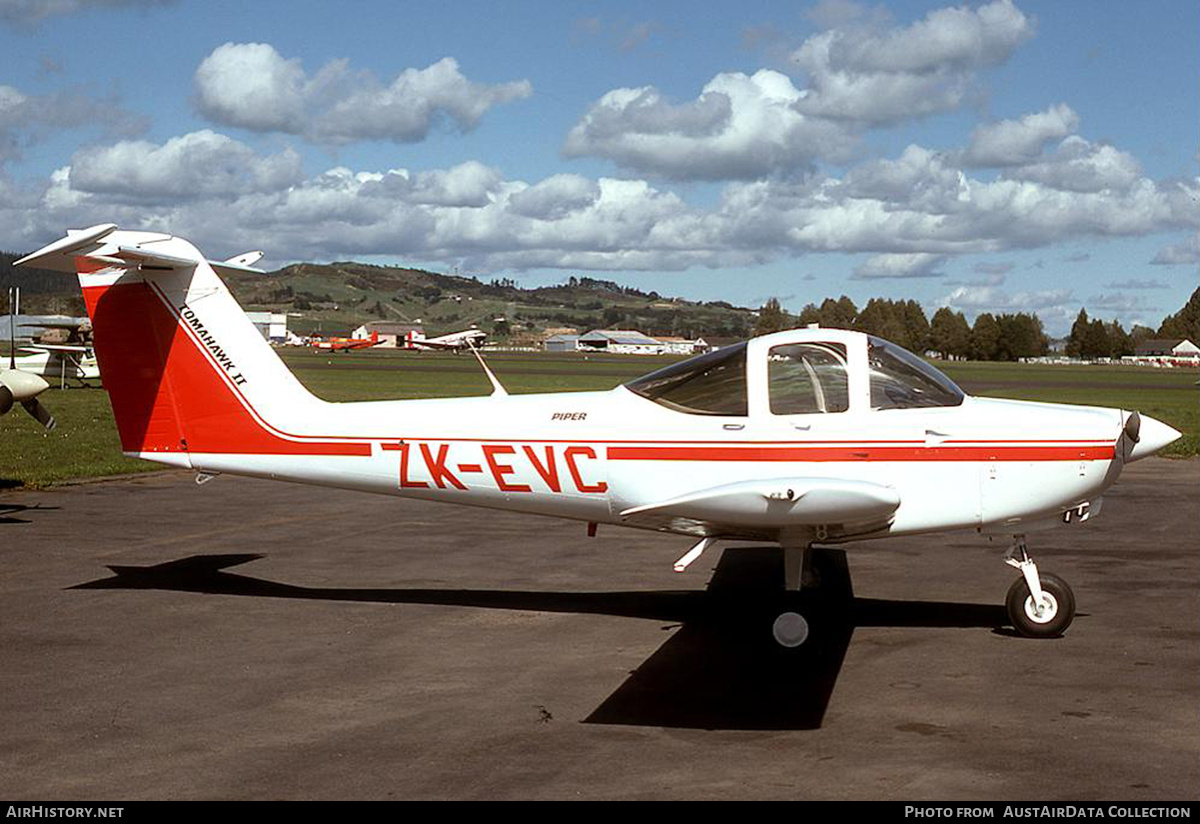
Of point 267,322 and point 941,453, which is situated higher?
point 267,322

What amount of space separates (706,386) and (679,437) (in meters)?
0.45

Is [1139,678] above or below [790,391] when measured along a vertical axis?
below

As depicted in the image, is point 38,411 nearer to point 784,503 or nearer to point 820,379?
point 820,379

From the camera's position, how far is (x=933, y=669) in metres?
8.38

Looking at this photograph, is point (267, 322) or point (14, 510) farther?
point (267, 322)

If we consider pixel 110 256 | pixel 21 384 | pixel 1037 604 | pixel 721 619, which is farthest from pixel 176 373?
pixel 21 384

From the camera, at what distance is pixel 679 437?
361 inches

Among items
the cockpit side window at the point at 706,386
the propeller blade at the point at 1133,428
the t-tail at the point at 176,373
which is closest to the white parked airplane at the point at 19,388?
the t-tail at the point at 176,373

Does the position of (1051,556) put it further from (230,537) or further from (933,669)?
(230,537)

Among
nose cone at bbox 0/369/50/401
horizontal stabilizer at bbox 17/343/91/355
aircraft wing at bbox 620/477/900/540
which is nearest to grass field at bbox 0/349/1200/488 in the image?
horizontal stabilizer at bbox 17/343/91/355

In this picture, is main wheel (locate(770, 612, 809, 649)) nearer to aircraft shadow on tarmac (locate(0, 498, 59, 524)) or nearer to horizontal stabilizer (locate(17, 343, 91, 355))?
aircraft shadow on tarmac (locate(0, 498, 59, 524))

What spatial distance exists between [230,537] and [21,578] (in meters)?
2.92

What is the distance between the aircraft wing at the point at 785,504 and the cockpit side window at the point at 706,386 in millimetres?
1211

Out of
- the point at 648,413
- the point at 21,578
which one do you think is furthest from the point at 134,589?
the point at 648,413
